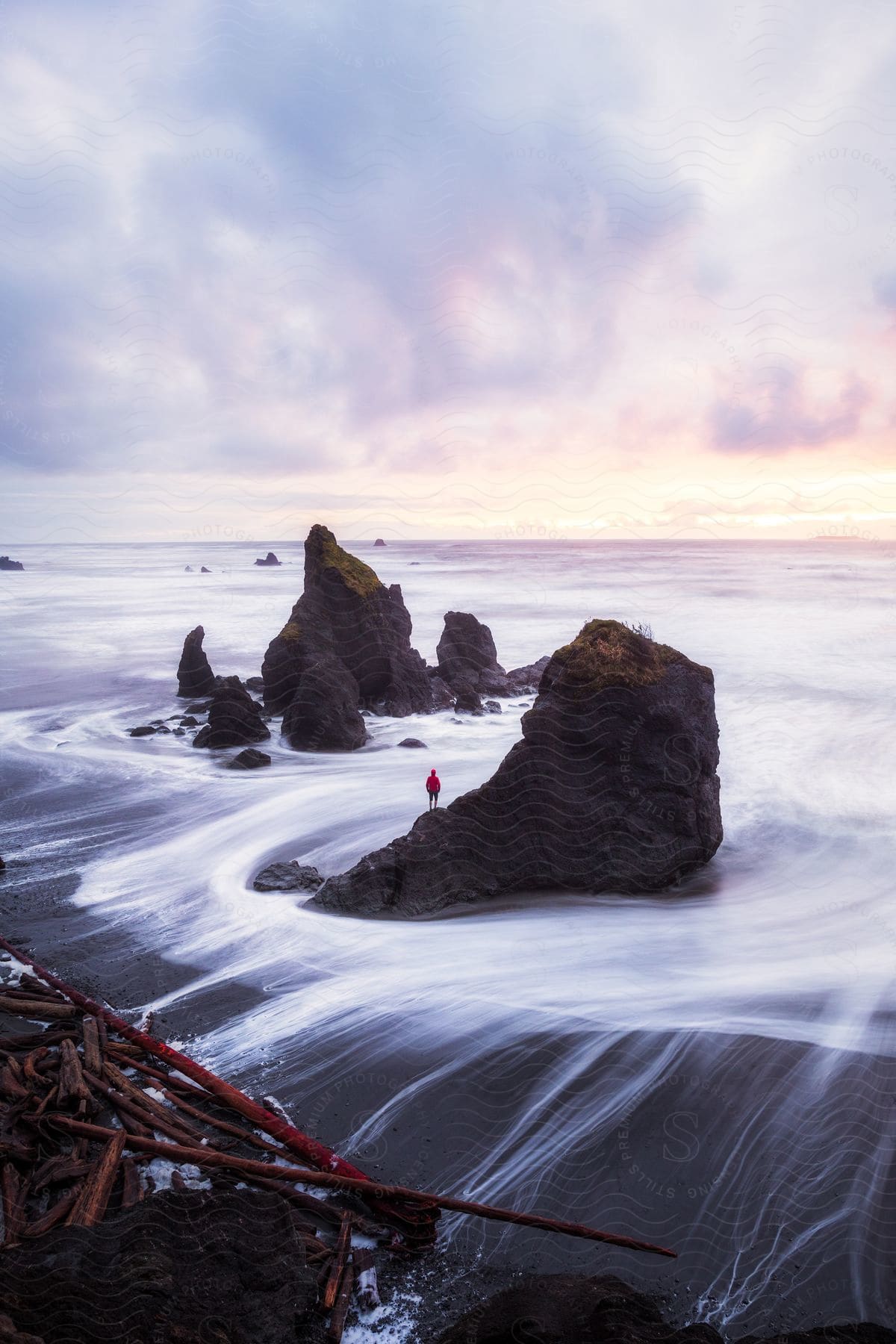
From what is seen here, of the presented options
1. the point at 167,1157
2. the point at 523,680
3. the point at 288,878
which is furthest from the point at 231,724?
the point at 167,1157

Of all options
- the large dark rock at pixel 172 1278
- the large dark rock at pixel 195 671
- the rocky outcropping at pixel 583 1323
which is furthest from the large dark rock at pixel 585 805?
the large dark rock at pixel 195 671

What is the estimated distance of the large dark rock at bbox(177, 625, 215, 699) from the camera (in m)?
20.2

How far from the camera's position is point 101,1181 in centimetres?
359

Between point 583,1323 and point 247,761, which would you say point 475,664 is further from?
point 583,1323

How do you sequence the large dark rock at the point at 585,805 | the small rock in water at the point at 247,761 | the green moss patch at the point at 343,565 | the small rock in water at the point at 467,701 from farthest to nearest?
the small rock in water at the point at 467,701, the green moss patch at the point at 343,565, the small rock in water at the point at 247,761, the large dark rock at the point at 585,805

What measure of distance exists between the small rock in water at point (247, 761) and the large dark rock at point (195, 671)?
7078mm

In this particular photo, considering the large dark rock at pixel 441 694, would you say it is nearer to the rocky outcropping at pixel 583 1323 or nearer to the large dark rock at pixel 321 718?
the large dark rock at pixel 321 718

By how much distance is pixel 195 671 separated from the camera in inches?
801

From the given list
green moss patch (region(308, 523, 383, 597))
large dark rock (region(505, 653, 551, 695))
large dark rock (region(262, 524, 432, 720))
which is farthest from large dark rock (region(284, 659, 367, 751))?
large dark rock (region(505, 653, 551, 695))

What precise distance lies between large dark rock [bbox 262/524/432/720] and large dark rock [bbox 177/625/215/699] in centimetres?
317

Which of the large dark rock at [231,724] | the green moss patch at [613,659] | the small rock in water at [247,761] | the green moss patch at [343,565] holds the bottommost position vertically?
the small rock in water at [247,761]

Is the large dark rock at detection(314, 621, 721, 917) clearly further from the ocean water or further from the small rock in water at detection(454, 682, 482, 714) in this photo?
the small rock in water at detection(454, 682, 482, 714)

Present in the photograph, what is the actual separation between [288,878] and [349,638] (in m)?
9.63

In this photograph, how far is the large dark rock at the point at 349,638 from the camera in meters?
17.3
